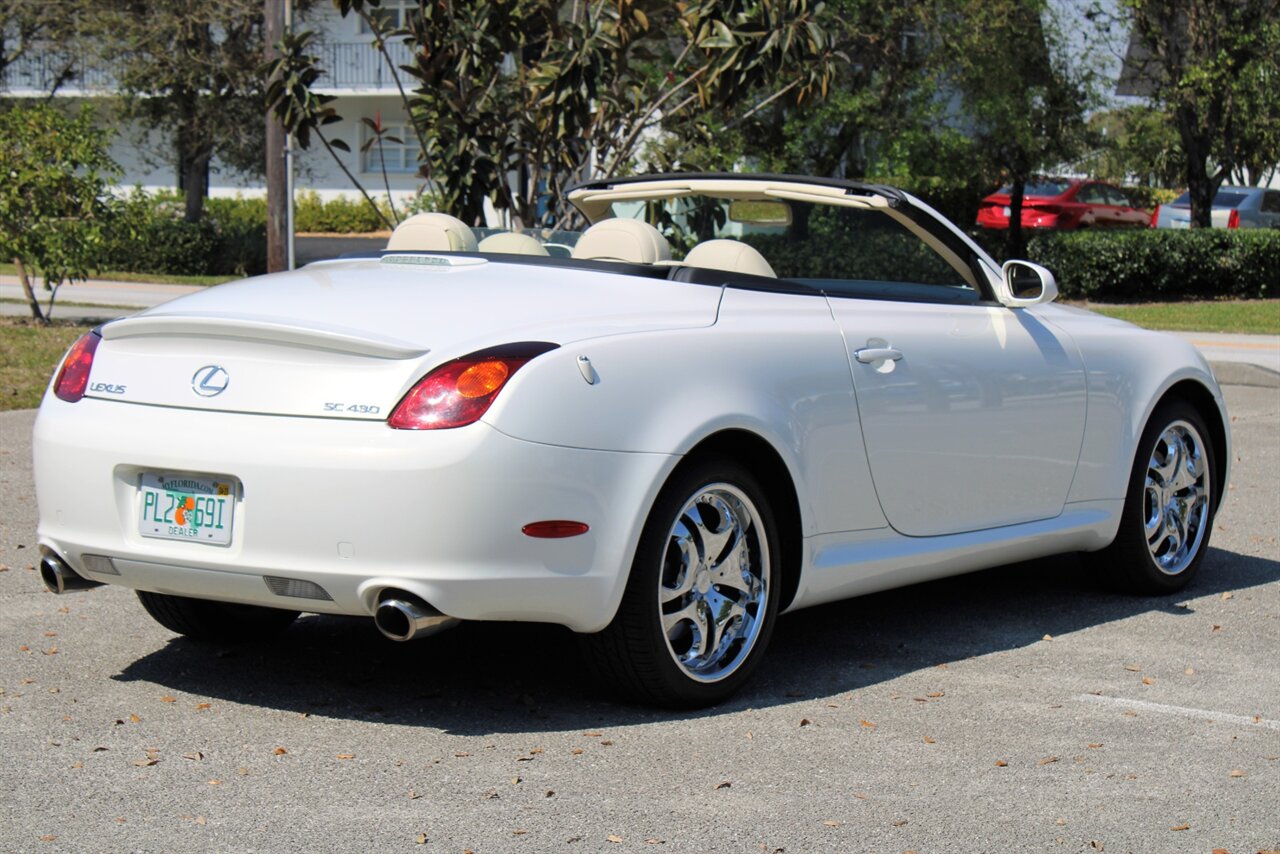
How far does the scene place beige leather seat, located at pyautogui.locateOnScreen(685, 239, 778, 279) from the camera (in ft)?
17.7

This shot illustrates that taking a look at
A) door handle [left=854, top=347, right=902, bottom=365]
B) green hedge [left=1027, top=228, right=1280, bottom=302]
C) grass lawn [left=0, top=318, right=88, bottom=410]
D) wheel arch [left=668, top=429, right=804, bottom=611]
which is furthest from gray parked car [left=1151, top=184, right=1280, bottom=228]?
wheel arch [left=668, top=429, right=804, bottom=611]

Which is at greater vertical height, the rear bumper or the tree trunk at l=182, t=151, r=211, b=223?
the rear bumper

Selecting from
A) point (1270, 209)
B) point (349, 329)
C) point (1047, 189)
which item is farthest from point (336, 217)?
point (349, 329)

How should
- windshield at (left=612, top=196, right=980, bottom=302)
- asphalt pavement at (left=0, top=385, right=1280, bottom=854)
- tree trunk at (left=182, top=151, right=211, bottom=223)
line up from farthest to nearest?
1. tree trunk at (left=182, top=151, right=211, bottom=223)
2. windshield at (left=612, top=196, right=980, bottom=302)
3. asphalt pavement at (left=0, top=385, right=1280, bottom=854)

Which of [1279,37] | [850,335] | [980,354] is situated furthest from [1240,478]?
→ [1279,37]

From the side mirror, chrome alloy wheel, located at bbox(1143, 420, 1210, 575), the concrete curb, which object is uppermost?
the side mirror

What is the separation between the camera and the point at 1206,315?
22469mm

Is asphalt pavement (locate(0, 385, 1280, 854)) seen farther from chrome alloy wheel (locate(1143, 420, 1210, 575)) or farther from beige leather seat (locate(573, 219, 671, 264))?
beige leather seat (locate(573, 219, 671, 264))

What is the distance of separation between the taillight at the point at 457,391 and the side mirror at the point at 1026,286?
A: 7.54 feet

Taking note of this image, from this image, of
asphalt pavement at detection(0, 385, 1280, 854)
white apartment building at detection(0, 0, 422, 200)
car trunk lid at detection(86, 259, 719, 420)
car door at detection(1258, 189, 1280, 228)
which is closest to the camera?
asphalt pavement at detection(0, 385, 1280, 854)

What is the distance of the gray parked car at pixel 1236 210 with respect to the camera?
3430cm

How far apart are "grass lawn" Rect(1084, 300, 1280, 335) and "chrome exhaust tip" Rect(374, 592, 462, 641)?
54.5 ft

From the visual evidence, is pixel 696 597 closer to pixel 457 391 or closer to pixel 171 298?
pixel 457 391

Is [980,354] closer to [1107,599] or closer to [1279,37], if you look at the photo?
[1107,599]
